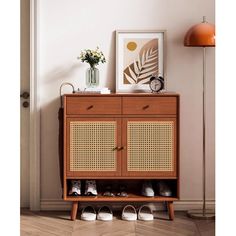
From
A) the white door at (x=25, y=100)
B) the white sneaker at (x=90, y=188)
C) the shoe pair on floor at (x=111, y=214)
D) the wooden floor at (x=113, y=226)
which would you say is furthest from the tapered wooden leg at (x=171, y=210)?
the white door at (x=25, y=100)

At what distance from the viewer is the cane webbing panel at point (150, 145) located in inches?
169

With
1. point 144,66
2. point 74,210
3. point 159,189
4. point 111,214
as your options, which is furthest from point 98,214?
point 144,66

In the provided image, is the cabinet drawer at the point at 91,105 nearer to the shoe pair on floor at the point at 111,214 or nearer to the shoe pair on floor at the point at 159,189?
the shoe pair on floor at the point at 159,189

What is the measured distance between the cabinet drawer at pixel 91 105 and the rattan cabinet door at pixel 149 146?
16 cm

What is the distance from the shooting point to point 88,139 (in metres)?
4.27

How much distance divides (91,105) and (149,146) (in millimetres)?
543

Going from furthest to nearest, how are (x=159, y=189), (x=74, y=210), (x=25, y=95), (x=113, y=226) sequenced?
(x=25, y=95), (x=159, y=189), (x=74, y=210), (x=113, y=226)

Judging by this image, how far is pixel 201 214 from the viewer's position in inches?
176

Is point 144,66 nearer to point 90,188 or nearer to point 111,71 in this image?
point 111,71

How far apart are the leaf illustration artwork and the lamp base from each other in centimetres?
112

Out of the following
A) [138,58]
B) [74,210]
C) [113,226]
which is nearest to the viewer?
[113,226]
